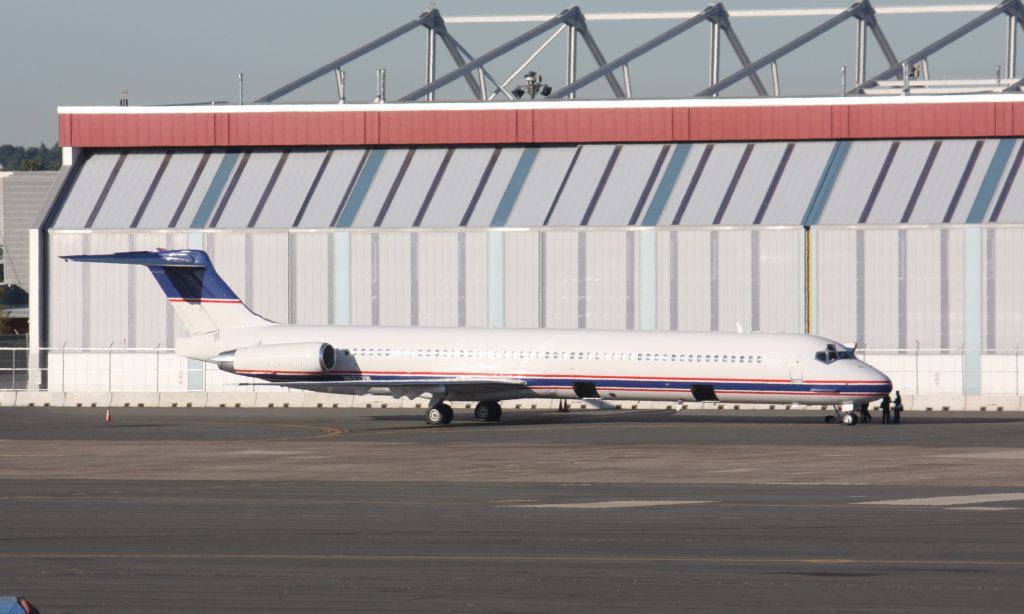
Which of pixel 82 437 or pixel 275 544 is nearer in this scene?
pixel 275 544

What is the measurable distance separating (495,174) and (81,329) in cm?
1706

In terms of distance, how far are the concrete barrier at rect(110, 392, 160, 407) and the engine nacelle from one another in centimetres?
951

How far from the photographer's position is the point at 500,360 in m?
49.1

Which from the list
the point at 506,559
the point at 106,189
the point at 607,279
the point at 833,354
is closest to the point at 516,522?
the point at 506,559

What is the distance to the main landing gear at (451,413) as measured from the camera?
4869cm

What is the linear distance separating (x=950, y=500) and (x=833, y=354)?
2096cm

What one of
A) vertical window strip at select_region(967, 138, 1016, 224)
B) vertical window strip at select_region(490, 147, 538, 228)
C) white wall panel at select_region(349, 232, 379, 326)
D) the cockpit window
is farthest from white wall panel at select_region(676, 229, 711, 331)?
the cockpit window

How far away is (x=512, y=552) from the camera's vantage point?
754 inches

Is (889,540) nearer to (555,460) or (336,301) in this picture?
(555,460)

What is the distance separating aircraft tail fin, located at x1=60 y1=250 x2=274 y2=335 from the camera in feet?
171

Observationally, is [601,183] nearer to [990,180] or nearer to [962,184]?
[962,184]

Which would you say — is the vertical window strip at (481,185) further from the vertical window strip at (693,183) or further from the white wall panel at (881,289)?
the white wall panel at (881,289)

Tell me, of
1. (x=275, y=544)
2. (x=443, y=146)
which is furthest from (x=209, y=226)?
(x=275, y=544)

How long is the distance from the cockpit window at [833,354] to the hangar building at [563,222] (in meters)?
8.99
